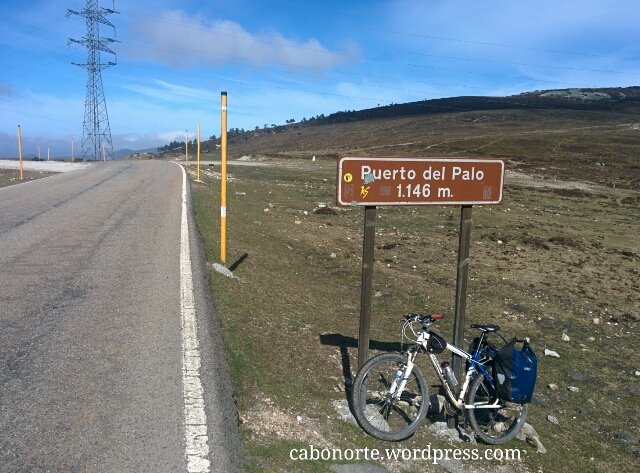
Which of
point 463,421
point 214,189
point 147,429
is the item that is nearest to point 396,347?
point 463,421

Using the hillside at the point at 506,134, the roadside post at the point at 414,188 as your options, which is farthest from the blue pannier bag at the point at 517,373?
the hillside at the point at 506,134

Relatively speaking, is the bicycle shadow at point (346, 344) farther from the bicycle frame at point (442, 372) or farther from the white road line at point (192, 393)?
the white road line at point (192, 393)

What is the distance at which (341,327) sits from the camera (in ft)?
23.7

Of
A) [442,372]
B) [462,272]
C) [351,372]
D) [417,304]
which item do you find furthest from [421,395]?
[417,304]

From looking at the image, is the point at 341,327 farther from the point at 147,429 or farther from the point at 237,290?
the point at 147,429

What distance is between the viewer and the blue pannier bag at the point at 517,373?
13.6 ft

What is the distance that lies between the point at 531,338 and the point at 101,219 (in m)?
9.25

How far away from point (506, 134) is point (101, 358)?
91913 millimetres

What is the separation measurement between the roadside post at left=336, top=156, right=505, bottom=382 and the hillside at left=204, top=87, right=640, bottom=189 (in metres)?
35.6

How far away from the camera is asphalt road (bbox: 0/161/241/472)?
10.6 ft

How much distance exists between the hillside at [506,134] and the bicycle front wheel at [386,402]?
120 feet

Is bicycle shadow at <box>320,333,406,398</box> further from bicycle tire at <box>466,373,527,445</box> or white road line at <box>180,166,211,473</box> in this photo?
white road line at <box>180,166,211,473</box>

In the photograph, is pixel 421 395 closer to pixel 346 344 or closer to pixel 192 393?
pixel 192 393

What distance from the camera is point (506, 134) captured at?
87.8 metres
